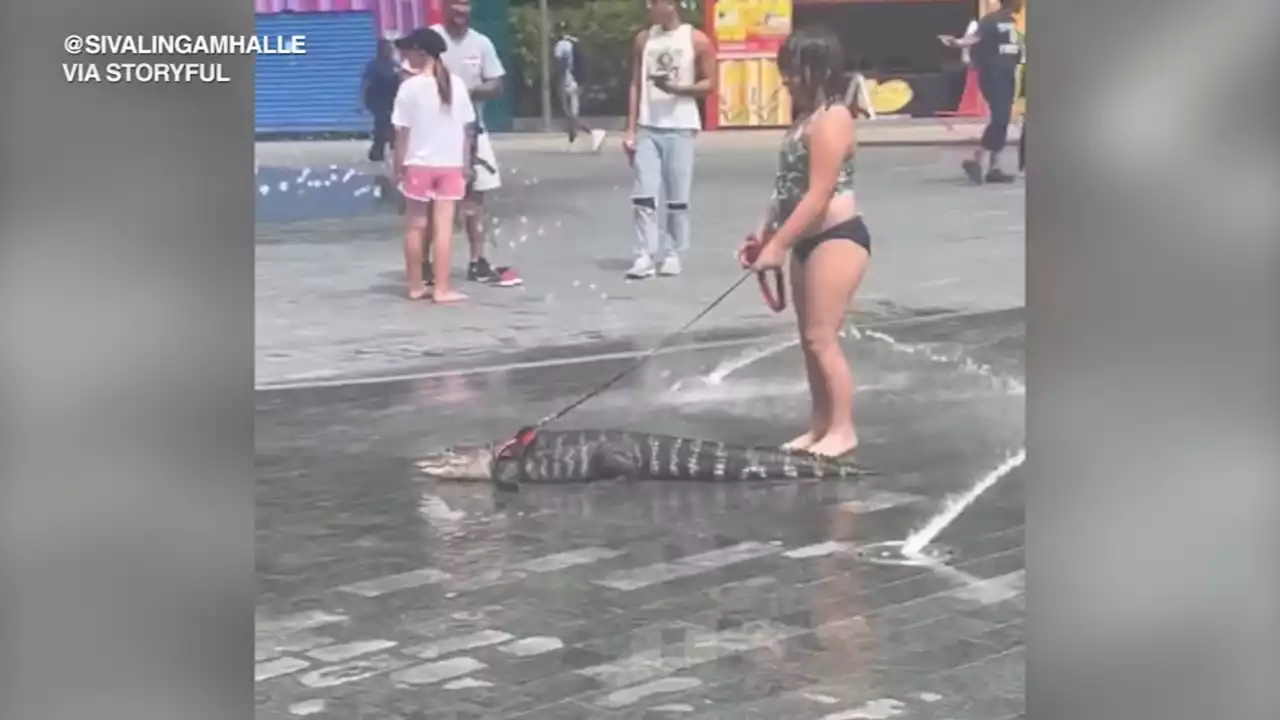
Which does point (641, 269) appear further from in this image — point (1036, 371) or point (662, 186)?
point (1036, 371)

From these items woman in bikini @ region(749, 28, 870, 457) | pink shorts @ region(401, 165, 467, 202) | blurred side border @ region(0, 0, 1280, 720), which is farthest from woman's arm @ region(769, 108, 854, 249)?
pink shorts @ region(401, 165, 467, 202)

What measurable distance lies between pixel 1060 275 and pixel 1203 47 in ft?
2.04

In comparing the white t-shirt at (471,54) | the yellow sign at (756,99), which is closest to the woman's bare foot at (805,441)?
the yellow sign at (756,99)

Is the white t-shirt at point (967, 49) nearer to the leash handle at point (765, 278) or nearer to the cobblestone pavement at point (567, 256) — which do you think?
the cobblestone pavement at point (567, 256)

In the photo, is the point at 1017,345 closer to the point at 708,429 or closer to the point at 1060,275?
the point at 1060,275

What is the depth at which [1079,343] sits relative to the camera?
4.53 meters

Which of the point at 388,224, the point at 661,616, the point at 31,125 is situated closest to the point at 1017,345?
the point at 661,616

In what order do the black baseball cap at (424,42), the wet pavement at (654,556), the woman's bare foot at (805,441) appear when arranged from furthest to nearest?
the woman's bare foot at (805,441), the black baseball cap at (424,42), the wet pavement at (654,556)

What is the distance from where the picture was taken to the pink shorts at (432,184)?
14.8 ft

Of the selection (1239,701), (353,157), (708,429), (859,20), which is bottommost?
(1239,701)

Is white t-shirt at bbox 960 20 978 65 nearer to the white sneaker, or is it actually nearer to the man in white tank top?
the man in white tank top

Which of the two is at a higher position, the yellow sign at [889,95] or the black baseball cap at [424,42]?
the black baseball cap at [424,42]

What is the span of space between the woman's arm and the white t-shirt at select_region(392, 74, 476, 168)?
0.78m

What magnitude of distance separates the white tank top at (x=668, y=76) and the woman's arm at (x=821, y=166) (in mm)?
287
